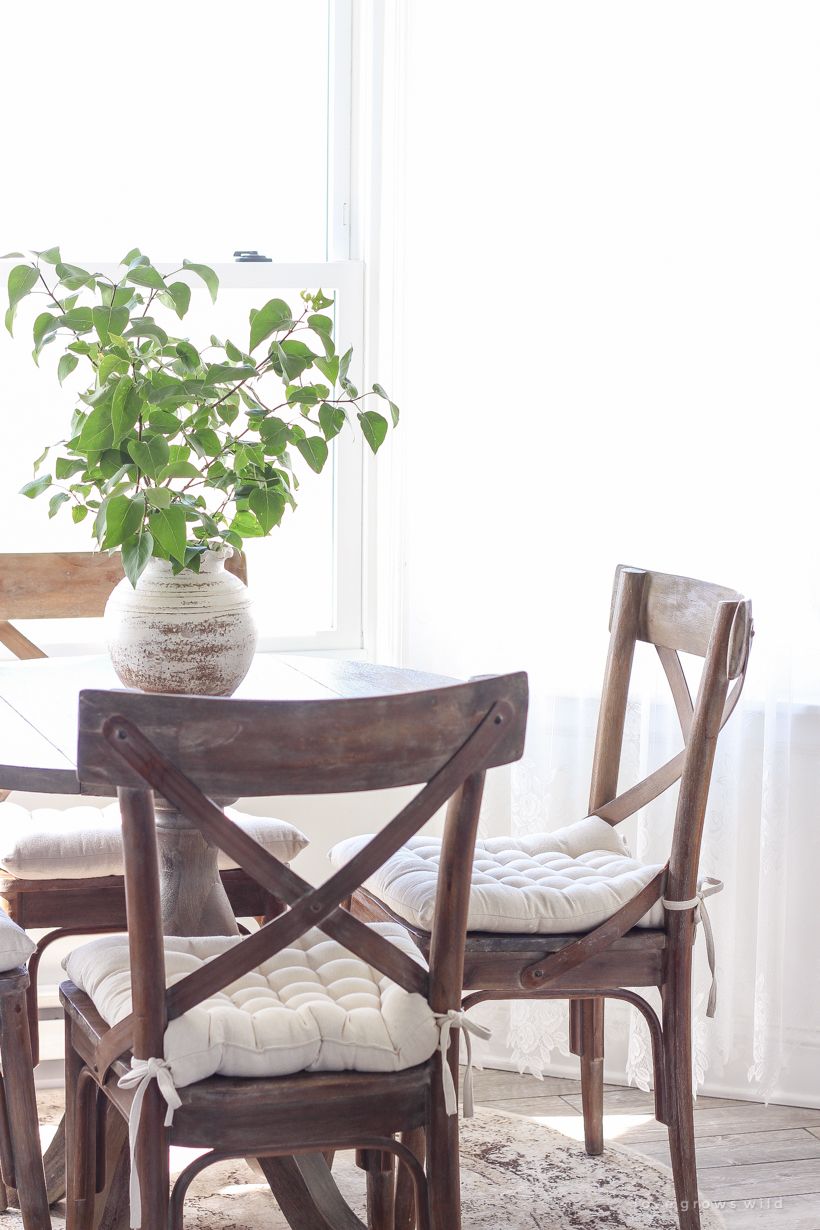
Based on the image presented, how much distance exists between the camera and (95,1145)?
4.66 ft

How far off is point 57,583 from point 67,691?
516mm

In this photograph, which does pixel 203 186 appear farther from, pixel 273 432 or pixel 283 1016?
pixel 283 1016

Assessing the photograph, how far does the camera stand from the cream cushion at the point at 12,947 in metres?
1.62

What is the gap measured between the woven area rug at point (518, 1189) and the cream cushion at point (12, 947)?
1.68 feet

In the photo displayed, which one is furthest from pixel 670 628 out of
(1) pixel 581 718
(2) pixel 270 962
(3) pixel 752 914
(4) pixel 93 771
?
(4) pixel 93 771

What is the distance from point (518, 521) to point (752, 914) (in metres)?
0.87

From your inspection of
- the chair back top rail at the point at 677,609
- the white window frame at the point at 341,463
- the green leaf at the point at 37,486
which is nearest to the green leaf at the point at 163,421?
the green leaf at the point at 37,486

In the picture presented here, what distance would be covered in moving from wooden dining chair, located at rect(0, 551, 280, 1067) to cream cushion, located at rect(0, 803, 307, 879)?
0.02 m

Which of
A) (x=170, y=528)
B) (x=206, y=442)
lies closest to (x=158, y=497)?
(x=170, y=528)

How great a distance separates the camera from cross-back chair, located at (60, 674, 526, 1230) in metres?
1.12

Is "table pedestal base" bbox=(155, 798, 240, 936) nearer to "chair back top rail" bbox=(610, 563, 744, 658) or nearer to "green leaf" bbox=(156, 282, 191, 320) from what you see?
"green leaf" bbox=(156, 282, 191, 320)

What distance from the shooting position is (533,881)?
180cm

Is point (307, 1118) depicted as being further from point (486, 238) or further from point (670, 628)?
Result: point (486, 238)

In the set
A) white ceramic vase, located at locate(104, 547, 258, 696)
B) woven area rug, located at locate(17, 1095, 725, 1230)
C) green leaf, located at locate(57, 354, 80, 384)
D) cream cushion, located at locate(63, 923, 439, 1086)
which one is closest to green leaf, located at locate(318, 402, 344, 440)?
white ceramic vase, located at locate(104, 547, 258, 696)
